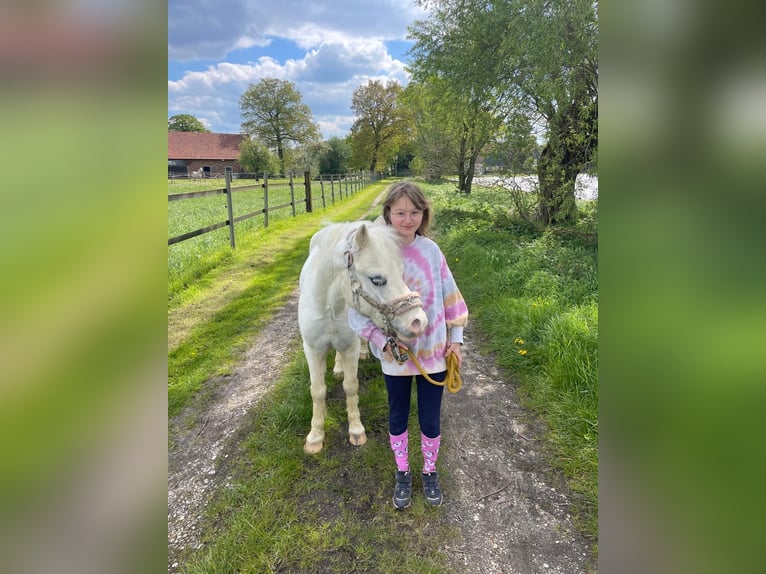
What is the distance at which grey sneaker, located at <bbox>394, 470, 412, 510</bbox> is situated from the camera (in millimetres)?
2367

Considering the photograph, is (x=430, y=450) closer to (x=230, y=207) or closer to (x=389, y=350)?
(x=389, y=350)

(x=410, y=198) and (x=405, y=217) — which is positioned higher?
(x=410, y=198)

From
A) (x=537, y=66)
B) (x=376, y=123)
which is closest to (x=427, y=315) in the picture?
(x=537, y=66)

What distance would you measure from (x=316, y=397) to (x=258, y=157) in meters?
29.6

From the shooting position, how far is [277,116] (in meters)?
27.7

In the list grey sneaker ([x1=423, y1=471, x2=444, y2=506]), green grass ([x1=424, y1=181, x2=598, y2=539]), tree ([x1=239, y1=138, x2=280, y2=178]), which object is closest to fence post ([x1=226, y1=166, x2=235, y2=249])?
green grass ([x1=424, y1=181, x2=598, y2=539])

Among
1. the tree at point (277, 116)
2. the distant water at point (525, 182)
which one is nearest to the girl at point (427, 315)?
the distant water at point (525, 182)

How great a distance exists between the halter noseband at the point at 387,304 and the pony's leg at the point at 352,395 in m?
0.85

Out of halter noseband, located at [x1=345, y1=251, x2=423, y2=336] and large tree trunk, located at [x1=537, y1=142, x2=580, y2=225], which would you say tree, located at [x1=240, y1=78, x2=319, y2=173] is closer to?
large tree trunk, located at [x1=537, y1=142, x2=580, y2=225]

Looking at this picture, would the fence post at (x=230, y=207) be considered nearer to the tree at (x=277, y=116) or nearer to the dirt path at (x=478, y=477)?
the dirt path at (x=478, y=477)

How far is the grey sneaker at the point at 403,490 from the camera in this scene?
2.37 m

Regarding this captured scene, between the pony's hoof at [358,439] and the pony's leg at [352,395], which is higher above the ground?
the pony's leg at [352,395]
